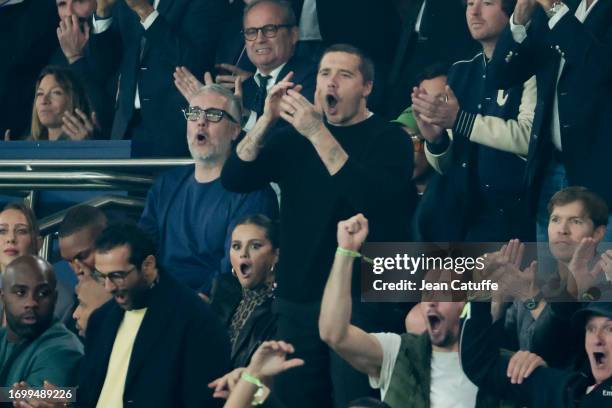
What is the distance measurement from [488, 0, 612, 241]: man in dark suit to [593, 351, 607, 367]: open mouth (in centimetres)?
70

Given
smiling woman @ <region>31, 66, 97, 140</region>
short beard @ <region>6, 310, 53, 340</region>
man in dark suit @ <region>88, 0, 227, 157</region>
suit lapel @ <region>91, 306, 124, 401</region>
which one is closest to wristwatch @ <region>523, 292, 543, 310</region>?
suit lapel @ <region>91, 306, 124, 401</region>

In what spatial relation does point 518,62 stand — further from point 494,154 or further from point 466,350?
point 466,350

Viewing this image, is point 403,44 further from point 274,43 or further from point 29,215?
point 29,215

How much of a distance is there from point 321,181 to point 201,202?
0.80 m

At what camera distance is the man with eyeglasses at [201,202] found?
32.7ft

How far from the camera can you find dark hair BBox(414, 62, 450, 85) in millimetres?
9727

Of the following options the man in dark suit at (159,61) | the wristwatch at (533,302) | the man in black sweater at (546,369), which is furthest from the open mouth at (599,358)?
the man in dark suit at (159,61)

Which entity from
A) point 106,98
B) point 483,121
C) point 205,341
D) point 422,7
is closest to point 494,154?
point 483,121

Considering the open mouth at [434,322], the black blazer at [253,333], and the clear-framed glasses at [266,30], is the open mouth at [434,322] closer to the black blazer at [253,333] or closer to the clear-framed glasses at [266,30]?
the black blazer at [253,333]

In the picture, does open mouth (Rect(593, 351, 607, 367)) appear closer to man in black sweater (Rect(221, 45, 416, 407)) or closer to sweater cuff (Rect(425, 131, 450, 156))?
man in black sweater (Rect(221, 45, 416, 407))

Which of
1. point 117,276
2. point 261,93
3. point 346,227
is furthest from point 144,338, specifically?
point 261,93

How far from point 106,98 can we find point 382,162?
2.19m

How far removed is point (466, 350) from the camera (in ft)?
29.9

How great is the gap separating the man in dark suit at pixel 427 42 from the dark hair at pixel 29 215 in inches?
81.7
